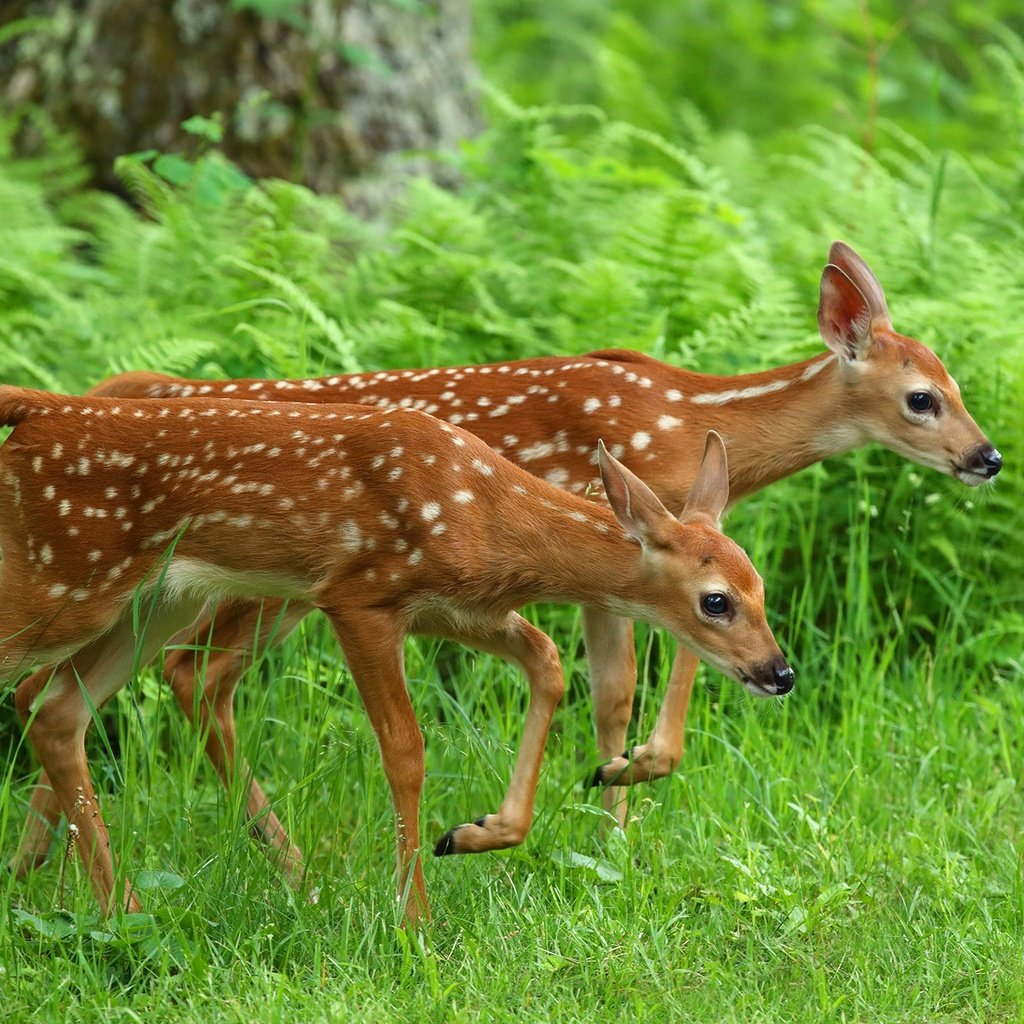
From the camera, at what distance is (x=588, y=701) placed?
575cm

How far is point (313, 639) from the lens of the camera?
573cm

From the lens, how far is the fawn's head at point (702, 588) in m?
4.27

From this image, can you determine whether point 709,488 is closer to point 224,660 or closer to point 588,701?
point 588,701

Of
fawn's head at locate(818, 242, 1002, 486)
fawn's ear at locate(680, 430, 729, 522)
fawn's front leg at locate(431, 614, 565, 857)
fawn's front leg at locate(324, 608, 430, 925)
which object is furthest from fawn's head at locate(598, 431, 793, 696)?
fawn's head at locate(818, 242, 1002, 486)

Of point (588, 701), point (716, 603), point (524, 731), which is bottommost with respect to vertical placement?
point (588, 701)

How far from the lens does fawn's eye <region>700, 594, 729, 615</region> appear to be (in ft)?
14.1

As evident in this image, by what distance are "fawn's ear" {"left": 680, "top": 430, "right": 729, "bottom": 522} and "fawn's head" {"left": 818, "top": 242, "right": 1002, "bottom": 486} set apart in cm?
84

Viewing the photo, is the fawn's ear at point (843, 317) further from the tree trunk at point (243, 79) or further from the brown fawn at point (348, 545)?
the tree trunk at point (243, 79)

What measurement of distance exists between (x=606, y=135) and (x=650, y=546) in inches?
200

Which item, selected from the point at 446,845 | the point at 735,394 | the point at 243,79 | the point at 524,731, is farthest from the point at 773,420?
the point at 243,79

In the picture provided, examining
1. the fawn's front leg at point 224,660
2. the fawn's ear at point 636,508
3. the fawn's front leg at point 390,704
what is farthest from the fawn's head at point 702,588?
the fawn's front leg at point 224,660

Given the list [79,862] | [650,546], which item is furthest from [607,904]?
[79,862]

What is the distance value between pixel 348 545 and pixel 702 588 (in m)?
0.94

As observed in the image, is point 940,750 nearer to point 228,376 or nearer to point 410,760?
point 410,760
